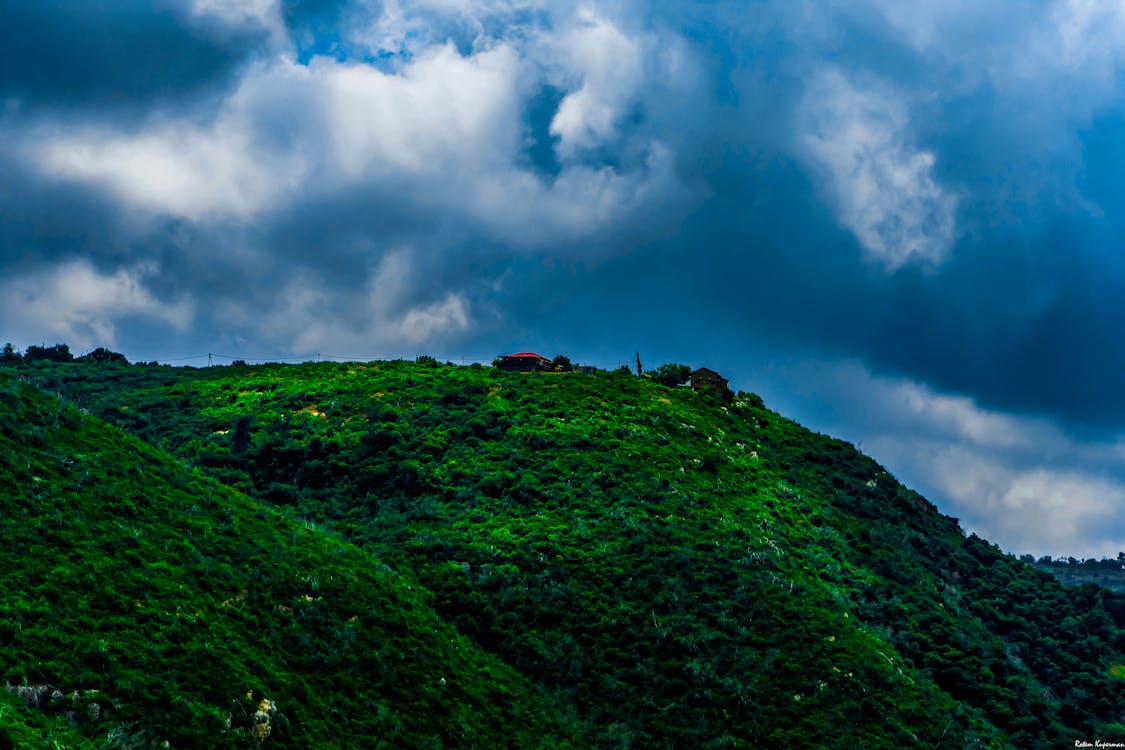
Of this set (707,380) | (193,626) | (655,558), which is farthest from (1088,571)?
(193,626)

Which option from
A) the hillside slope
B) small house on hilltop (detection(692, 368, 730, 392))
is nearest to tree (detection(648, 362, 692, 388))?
small house on hilltop (detection(692, 368, 730, 392))

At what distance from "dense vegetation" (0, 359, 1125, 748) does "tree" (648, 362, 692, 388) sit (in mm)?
7028

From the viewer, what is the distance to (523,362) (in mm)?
102000

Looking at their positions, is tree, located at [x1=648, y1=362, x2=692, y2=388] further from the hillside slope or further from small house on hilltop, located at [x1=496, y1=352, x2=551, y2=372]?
the hillside slope

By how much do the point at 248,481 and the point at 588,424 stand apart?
87.7 feet

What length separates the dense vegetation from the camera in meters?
42.7

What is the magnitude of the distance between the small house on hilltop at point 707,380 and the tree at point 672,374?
36.6 inches

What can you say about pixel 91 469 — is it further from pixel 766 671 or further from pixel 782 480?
pixel 782 480

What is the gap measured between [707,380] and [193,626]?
6985cm

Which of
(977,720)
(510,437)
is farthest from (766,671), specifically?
(510,437)

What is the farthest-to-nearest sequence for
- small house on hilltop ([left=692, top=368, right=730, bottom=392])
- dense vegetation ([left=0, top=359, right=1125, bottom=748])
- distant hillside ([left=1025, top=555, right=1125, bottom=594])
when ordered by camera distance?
1. distant hillside ([left=1025, top=555, right=1125, bottom=594])
2. small house on hilltop ([left=692, top=368, right=730, bottom=392])
3. dense vegetation ([left=0, top=359, right=1125, bottom=748])

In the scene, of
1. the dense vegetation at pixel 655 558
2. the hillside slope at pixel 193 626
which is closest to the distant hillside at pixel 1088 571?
the dense vegetation at pixel 655 558

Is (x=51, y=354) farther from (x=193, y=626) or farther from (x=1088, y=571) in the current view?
(x=1088, y=571)

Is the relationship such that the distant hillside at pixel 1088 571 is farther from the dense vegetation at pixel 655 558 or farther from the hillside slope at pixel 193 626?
the hillside slope at pixel 193 626
